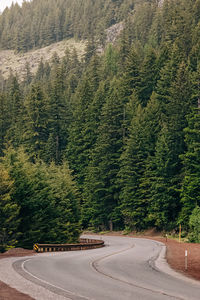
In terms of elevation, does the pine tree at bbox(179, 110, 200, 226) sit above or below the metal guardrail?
above

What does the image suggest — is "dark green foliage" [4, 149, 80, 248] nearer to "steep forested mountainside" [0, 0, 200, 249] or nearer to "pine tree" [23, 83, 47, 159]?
"steep forested mountainside" [0, 0, 200, 249]

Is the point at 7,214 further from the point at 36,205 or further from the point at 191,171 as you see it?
the point at 191,171

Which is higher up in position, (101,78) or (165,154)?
(101,78)

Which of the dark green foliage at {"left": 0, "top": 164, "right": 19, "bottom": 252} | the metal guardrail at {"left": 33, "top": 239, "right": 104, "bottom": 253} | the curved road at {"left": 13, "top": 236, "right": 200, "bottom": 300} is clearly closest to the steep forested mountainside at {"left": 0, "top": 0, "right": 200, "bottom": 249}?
the dark green foliage at {"left": 0, "top": 164, "right": 19, "bottom": 252}

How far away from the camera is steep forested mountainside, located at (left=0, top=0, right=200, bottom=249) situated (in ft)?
135

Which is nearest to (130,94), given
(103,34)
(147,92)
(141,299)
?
(147,92)

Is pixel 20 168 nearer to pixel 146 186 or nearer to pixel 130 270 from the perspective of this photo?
pixel 130 270

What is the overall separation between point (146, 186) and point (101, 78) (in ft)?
143

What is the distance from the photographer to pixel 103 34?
184250 mm

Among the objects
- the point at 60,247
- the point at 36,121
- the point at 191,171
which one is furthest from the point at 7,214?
the point at 36,121

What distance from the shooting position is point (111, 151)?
238 ft

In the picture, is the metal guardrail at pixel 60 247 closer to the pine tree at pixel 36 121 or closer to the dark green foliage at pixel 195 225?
the dark green foliage at pixel 195 225

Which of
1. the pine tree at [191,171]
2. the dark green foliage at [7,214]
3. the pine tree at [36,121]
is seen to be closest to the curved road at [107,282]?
the dark green foliage at [7,214]

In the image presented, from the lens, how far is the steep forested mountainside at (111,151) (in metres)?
41.1
